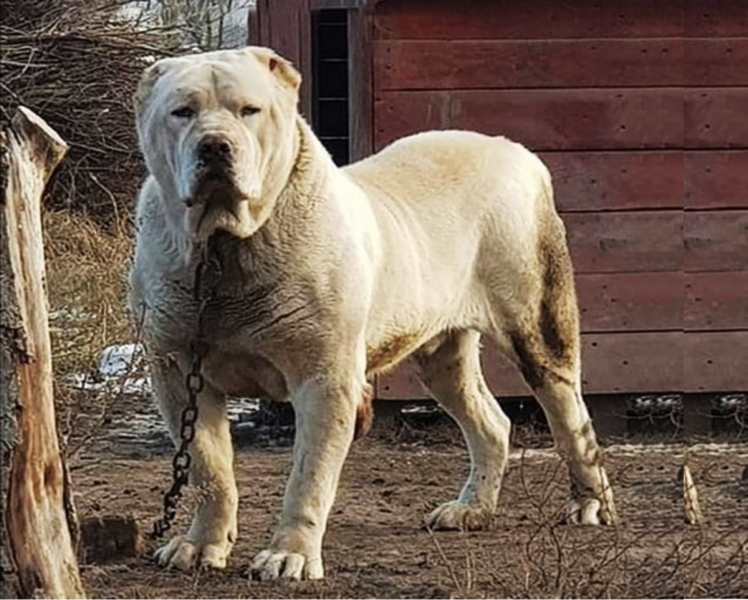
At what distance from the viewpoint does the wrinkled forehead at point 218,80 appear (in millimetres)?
4992

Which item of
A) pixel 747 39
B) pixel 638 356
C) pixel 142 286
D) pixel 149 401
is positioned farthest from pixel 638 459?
pixel 142 286

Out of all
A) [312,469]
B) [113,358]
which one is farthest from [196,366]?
[113,358]

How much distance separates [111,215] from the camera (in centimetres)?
1278

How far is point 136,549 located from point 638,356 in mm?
3922

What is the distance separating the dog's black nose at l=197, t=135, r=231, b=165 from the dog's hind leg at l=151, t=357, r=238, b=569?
76cm

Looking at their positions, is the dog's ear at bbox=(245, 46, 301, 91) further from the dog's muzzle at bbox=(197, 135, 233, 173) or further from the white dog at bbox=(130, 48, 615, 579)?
the dog's muzzle at bbox=(197, 135, 233, 173)

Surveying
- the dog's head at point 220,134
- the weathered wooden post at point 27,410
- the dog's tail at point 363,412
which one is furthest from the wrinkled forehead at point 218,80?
the dog's tail at point 363,412

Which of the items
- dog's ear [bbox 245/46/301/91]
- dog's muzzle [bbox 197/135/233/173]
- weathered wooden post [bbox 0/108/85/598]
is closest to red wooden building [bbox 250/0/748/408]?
dog's ear [bbox 245/46/301/91]

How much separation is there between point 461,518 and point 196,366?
1.58 metres

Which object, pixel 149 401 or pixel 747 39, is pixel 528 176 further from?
pixel 149 401

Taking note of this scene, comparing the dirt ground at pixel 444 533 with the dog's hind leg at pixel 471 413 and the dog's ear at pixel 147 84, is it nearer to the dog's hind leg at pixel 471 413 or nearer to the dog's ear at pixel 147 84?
the dog's hind leg at pixel 471 413

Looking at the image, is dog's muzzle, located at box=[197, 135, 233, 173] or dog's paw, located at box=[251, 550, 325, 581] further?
dog's paw, located at box=[251, 550, 325, 581]

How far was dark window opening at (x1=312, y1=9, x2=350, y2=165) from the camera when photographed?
9.55 m

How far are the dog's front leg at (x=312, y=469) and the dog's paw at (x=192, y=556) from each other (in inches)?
6.6
